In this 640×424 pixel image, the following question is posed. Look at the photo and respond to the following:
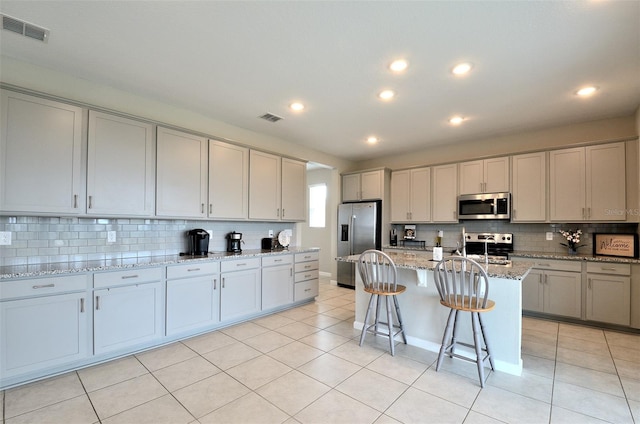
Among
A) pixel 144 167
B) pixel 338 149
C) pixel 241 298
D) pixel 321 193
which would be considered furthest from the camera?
pixel 321 193

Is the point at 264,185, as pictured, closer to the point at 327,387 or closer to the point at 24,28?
the point at 24,28

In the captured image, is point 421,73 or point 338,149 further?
point 338,149

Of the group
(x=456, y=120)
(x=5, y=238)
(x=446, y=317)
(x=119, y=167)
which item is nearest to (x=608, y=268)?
(x=446, y=317)

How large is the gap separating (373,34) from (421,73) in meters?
0.78

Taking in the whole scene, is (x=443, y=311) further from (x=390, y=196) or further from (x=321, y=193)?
(x=321, y=193)

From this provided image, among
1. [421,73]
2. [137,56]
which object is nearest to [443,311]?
[421,73]

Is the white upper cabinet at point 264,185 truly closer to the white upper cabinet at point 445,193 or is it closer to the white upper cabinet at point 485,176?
the white upper cabinet at point 445,193

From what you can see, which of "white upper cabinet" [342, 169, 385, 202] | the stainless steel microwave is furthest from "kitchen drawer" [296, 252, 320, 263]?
the stainless steel microwave

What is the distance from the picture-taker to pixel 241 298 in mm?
3701

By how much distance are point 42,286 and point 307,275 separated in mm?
3070

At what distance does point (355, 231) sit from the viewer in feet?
18.9

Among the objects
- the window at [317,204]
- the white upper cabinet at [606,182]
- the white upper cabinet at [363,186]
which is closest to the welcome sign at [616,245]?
the white upper cabinet at [606,182]

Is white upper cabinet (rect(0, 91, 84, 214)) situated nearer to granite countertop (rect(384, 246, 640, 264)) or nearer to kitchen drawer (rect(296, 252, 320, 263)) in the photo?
kitchen drawer (rect(296, 252, 320, 263))

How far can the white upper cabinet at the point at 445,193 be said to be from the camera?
495cm
